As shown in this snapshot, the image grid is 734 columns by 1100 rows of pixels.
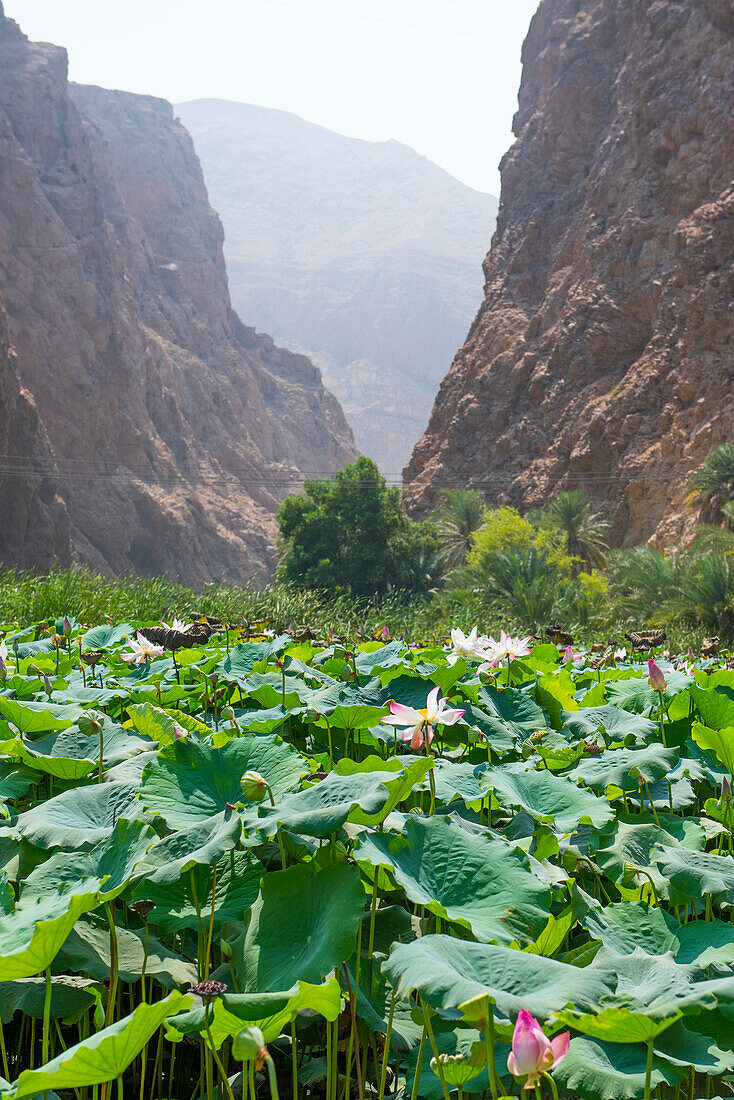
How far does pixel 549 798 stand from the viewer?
137 centimetres

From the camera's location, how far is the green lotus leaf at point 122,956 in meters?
1.03

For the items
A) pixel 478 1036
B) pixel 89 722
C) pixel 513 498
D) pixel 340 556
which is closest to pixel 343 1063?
pixel 478 1036

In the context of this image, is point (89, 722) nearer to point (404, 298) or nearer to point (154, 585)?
point (154, 585)

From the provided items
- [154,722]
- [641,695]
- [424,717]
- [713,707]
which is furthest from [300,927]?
[641,695]

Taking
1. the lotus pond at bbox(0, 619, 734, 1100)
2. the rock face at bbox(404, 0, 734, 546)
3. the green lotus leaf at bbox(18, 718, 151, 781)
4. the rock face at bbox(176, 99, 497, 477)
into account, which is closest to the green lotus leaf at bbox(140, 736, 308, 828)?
the lotus pond at bbox(0, 619, 734, 1100)

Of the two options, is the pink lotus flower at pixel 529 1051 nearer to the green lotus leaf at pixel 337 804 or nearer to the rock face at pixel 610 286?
the green lotus leaf at pixel 337 804

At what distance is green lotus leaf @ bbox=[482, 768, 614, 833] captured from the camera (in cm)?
125

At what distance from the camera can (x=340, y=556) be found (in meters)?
30.8

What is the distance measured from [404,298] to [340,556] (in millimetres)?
126441

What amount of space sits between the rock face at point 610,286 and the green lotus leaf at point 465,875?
28129 mm

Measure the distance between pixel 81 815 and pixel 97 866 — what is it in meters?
0.18

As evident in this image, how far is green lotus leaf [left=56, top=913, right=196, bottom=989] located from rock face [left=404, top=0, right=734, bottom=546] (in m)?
28.3

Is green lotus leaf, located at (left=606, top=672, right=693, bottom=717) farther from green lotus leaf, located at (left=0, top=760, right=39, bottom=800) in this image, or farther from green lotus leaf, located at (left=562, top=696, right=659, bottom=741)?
green lotus leaf, located at (left=0, top=760, right=39, bottom=800)

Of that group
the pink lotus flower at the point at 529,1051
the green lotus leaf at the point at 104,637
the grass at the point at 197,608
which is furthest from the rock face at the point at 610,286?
the pink lotus flower at the point at 529,1051
